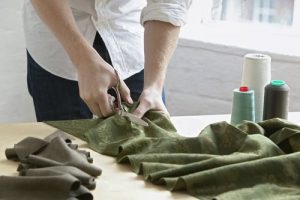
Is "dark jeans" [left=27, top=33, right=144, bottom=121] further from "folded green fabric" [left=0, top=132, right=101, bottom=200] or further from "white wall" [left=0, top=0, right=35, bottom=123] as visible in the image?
"white wall" [left=0, top=0, right=35, bottom=123]

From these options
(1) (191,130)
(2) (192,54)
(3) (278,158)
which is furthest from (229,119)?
(2) (192,54)

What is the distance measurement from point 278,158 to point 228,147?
0.53 ft

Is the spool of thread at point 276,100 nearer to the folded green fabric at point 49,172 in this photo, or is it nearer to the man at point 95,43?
the man at point 95,43

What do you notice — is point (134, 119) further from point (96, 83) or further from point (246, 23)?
point (246, 23)

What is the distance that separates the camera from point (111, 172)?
158 centimetres

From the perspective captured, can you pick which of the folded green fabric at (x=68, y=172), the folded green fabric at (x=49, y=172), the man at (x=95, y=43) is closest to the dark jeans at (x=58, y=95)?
the man at (x=95, y=43)

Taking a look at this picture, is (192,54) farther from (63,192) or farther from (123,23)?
(63,192)

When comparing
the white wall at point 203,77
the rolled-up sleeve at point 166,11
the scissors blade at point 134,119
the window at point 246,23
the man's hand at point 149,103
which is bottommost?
the white wall at point 203,77

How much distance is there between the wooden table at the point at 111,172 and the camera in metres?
1.45

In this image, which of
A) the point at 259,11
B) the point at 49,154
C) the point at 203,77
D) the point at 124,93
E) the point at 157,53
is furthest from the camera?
the point at 259,11

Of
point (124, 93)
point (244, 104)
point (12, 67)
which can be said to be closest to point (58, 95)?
point (124, 93)

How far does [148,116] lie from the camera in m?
1.91

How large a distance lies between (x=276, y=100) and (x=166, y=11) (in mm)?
455

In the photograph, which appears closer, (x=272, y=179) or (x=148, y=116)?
(x=272, y=179)
